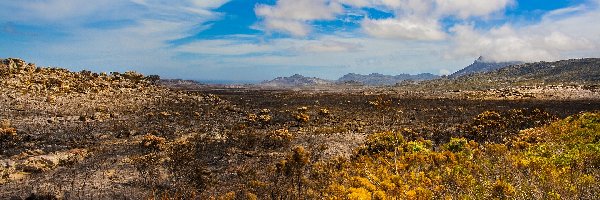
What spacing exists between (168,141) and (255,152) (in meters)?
6.09

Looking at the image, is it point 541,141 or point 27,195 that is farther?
point 541,141

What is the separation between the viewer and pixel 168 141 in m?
27.0

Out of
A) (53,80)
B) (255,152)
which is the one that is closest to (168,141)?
(255,152)

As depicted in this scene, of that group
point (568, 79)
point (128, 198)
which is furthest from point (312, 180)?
point (568, 79)

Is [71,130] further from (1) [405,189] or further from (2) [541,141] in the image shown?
(2) [541,141]

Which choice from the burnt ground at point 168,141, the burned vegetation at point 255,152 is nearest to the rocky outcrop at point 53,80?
the burned vegetation at point 255,152

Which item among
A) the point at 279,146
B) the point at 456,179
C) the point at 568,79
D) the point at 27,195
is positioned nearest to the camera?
the point at 456,179

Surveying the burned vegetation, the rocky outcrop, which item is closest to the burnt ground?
the burned vegetation

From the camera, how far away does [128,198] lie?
50.6ft

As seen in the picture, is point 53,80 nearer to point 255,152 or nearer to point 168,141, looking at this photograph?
point 168,141

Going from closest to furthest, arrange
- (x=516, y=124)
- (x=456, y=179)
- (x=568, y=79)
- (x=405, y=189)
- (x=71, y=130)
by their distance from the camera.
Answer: (x=405, y=189) → (x=456, y=179) → (x=71, y=130) → (x=516, y=124) → (x=568, y=79)

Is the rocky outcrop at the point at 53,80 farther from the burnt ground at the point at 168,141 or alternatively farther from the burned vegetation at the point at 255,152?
the burnt ground at the point at 168,141

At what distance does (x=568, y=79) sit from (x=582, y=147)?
200063 millimetres

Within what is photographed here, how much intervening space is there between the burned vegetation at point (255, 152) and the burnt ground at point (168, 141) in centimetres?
9
